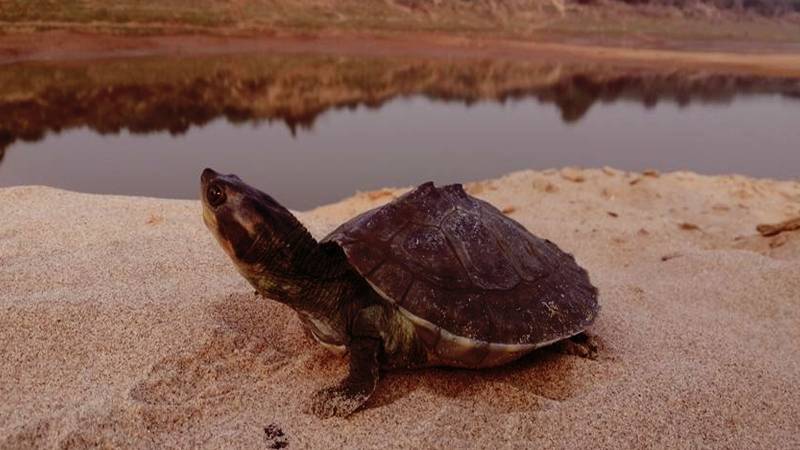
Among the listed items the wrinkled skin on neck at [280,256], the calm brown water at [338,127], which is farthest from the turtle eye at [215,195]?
the calm brown water at [338,127]

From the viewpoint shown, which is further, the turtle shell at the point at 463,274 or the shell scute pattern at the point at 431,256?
the shell scute pattern at the point at 431,256

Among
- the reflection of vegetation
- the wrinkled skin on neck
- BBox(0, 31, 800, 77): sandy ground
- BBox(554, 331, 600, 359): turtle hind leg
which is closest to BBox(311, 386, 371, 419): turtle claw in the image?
the wrinkled skin on neck

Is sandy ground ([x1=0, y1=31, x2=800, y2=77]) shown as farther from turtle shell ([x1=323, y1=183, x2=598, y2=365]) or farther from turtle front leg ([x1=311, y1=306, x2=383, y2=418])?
turtle front leg ([x1=311, y1=306, x2=383, y2=418])

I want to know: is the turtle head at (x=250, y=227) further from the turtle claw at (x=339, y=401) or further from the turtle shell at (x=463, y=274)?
the turtle claw at (x=339, y=401)

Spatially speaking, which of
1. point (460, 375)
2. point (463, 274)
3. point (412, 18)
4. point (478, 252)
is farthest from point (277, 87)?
point (412, 18)

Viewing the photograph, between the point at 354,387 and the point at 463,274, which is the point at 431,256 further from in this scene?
the point at 354,387

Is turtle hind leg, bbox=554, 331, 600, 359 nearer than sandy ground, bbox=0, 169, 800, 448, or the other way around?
sandy ground, bbox=0, 169, 800, 448

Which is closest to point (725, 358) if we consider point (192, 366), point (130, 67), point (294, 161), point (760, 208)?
point (192, 366)
